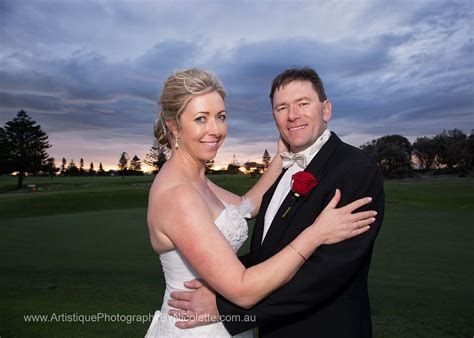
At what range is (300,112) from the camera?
3334 mm

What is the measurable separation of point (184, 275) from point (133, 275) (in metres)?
4.78

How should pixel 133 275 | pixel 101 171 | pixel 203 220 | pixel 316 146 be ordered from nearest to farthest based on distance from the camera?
pixel 203 220
pixel 316 146
pixel 133 275
pixel 101 171

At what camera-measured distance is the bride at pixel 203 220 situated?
2381 mm

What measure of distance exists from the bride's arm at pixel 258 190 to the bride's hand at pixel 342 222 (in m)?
1.54

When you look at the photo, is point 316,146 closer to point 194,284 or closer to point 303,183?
point 303,183

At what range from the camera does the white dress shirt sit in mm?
3170

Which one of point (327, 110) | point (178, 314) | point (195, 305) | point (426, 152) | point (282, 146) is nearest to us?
point (195, 305)

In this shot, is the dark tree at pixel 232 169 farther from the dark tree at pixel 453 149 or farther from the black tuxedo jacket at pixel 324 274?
the black tuxedo jacket at pixel 324 274

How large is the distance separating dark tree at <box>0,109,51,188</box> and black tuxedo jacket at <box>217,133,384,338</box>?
6591 cm

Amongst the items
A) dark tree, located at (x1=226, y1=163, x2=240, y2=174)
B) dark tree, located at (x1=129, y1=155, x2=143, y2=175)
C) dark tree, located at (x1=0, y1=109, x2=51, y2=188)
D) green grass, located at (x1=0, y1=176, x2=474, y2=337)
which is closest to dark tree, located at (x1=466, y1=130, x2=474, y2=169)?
dark tree, located at (x1=226, y1=163, x2=240, y2=174)

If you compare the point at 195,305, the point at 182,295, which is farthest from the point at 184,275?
the point at 195,305

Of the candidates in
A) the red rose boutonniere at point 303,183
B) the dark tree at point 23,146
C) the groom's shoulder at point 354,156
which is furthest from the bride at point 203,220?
the dark tree at point 23,146

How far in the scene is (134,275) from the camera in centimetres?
754

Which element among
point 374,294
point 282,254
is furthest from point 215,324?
point 374,294
